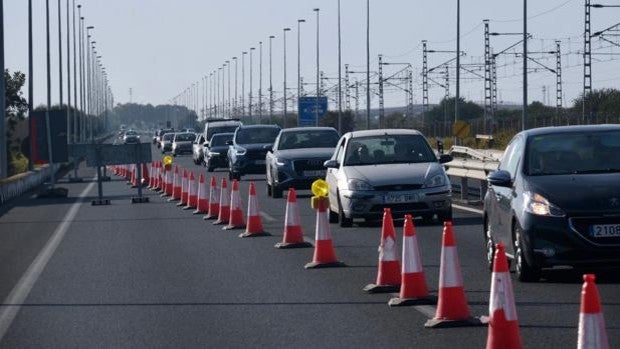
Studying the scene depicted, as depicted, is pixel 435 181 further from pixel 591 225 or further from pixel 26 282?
pixel 591 225

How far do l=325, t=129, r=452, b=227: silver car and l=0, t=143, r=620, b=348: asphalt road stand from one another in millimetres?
383

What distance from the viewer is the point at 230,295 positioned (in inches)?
553

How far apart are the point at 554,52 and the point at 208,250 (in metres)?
56.7

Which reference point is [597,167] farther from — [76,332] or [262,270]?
[76,332]

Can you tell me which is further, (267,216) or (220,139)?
(220,139)

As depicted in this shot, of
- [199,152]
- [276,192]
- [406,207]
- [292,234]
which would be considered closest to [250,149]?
[276,192]

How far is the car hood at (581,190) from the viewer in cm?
1358

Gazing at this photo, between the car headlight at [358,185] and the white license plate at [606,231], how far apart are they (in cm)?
882

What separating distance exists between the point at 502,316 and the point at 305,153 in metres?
23.2

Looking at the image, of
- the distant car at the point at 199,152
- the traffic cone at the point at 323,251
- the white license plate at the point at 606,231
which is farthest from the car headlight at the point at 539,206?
the distant car at the point at 199,152

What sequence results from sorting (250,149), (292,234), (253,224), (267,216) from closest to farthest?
(292,234) < (253,224) < (267,216) < (250,149)

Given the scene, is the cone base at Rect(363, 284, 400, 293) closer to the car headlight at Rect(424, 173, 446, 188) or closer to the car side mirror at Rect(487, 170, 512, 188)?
the car side mirror at Rect(487, 170, 512, 188)

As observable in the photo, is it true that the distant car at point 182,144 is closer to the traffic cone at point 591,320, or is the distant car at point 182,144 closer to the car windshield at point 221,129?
the car windshield at point 221,129

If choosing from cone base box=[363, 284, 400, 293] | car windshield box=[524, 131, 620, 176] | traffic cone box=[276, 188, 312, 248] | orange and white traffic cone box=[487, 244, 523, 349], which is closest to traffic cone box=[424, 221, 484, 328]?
orange and white traffic cone box=[487, 244, 523, 349]
